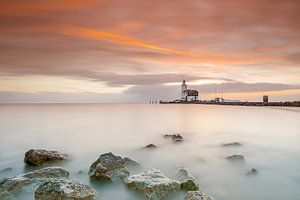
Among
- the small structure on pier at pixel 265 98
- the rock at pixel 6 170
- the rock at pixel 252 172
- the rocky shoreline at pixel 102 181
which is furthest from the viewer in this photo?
the small structure on pier at pixel 265 98

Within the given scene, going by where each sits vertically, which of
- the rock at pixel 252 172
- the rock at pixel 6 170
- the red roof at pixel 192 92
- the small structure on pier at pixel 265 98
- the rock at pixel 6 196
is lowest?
the rock at pixel 6 170

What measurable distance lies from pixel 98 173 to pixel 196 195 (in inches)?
129

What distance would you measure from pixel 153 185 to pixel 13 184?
3.40 metres

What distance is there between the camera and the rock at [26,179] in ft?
23.5

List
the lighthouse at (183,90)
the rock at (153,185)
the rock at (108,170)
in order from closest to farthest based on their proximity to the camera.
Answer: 1. the rock at (153,185)
2. the rock at (108,170)
3. the lighthouse at (183,90)

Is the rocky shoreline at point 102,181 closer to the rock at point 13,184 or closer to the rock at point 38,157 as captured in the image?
the rock at point 13,184

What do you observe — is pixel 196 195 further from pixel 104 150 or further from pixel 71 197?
pixel 104 150

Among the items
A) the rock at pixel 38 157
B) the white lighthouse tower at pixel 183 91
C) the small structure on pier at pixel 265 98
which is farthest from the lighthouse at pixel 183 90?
the rock at pixel 38 157

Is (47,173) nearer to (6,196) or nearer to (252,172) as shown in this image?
(6,196)

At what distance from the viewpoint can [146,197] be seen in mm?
6895

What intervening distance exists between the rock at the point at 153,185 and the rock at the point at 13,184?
256 cm

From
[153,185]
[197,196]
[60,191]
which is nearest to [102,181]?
[153,185]

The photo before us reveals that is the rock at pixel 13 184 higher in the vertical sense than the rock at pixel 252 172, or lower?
higher

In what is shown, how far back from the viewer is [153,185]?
7.00 m
